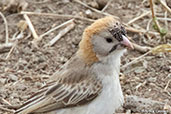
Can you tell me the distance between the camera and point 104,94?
5.71 m

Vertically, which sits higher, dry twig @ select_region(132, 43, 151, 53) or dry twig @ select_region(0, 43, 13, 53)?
dry twig @ select_region(0, 43, 13, 53)

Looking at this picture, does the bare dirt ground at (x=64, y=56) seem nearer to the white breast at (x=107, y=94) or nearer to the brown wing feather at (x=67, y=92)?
the white breast at (x=107, y=94)

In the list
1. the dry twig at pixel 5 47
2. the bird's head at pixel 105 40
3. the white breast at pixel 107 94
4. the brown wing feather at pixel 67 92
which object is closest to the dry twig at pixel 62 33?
the dry twig at pixel 5 47

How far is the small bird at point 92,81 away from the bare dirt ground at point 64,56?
1.59ft

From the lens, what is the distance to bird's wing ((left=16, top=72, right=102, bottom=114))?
5758 millimetres

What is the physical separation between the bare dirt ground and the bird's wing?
581 millimetres

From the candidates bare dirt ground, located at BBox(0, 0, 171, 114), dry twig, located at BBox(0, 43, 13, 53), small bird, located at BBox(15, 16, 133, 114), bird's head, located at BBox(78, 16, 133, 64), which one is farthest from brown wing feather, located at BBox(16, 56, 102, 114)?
dry twig, located at BBox(0, 43, 13, 53)

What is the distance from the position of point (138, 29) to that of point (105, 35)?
2386 mm

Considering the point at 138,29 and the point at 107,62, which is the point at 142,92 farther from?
the point at 138,29

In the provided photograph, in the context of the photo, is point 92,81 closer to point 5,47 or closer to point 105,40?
point 105,40

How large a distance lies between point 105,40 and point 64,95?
0.91 m

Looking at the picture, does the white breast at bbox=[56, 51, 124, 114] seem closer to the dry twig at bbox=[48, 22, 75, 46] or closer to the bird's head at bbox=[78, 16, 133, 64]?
the bird's head at bbox=[78, 16, 133, 64]

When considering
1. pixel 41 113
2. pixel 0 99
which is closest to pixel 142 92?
pixel 41 113

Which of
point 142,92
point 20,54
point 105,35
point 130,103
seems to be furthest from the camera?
point 20,54
